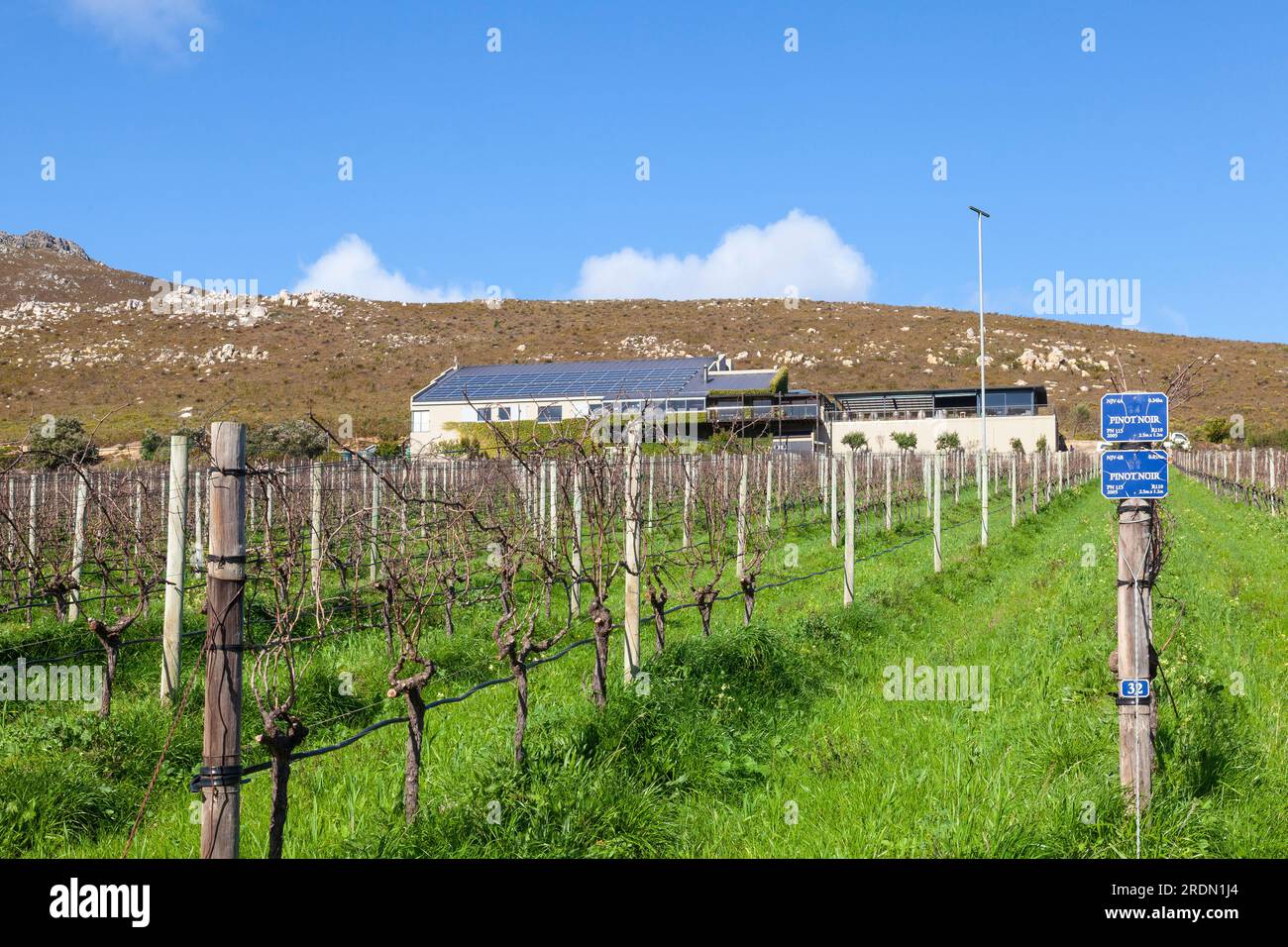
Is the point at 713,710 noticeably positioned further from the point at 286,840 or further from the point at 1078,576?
the point at 1078,576

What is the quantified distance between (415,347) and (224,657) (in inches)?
3032

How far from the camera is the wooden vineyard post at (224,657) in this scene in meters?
3.57

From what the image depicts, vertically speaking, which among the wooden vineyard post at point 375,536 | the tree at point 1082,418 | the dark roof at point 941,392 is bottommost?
the wooden vineyard post at point 375,536

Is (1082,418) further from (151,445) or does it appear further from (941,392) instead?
(151,445)

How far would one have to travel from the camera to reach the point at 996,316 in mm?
98312

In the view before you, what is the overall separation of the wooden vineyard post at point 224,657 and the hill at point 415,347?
48156 millimetres

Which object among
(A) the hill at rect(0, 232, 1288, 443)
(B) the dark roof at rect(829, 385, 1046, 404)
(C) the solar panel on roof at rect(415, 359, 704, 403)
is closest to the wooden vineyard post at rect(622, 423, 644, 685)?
(C) the solar panel on roof at rect(415, 359, 704, 403)

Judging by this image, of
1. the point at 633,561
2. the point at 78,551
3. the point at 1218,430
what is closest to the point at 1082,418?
the point at 1218,430

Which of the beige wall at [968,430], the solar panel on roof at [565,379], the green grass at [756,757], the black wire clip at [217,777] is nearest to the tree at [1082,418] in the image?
the beige wall at [968,430]

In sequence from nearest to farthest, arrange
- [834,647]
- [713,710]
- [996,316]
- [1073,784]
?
[1073,784] < [713,710] < [834,647] < [996,316]

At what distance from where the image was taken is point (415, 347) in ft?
256

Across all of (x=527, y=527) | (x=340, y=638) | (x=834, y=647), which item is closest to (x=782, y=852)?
(x=527, y=527)

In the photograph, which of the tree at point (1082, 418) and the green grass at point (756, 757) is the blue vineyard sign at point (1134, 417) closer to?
the green grass at point (756, 757)
